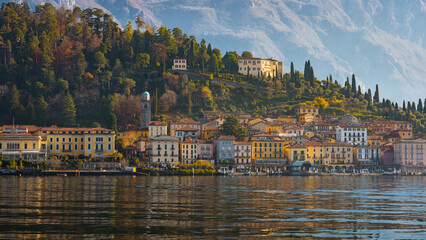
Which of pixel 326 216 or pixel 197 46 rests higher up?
pixel 197 46

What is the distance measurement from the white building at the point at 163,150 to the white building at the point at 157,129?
8117 millimetres

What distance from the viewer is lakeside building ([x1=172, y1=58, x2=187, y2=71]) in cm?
15688

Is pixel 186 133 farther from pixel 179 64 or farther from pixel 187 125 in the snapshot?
pixel 179 64

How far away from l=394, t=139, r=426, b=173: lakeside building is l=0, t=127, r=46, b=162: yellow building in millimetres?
60606

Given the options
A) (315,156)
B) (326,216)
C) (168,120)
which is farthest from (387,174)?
(326,216)

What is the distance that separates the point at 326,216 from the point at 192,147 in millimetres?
79068

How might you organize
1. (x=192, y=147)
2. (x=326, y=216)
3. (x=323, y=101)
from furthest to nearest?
(x=323, y=101) → (x=192, y=147) → (x=326, y=216)

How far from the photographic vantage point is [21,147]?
364 ft

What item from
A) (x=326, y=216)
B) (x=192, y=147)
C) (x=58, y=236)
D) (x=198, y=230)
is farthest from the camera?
(x=192, y=147)

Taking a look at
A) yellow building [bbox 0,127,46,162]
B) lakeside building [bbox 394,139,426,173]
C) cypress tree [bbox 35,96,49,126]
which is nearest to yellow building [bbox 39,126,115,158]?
yellow building [bbox 0,127,46,162]

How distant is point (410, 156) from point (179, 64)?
182 feet

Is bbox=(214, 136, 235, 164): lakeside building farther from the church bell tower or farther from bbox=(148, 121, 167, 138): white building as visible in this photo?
the church bell tower

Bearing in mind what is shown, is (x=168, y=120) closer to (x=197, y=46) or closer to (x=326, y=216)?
(x=197, y=46)

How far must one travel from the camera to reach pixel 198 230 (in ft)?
114
